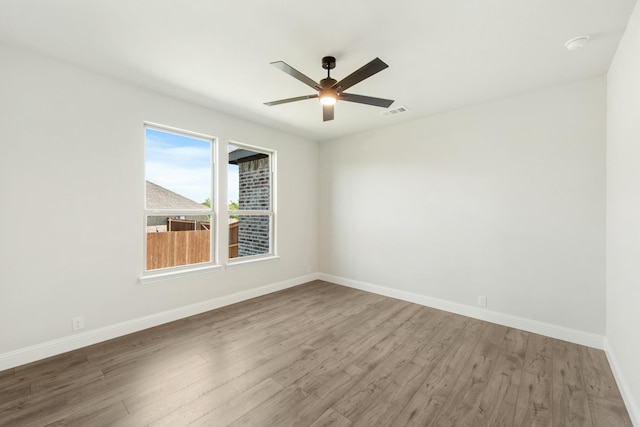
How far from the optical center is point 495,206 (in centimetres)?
331

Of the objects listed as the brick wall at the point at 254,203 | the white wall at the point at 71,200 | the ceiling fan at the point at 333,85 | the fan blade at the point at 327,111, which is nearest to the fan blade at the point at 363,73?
the ceiling fan at the point at 333,85

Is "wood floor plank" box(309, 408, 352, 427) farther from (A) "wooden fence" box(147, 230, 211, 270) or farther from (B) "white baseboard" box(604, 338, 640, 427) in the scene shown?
(A) "wooden fence" box(147, 230, 211, 270)

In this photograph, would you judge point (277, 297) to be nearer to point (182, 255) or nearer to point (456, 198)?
point (182, 255)

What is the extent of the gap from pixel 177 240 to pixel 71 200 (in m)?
1.15

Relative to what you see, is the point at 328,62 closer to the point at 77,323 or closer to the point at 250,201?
the point at 250,201

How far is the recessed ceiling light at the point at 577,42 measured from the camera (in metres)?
2.11

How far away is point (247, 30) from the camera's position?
6.87 feet

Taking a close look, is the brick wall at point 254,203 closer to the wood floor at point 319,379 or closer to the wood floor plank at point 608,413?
the wood floor at point 319,379

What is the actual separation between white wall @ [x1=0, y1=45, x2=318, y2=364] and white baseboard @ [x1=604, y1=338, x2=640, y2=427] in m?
4.07

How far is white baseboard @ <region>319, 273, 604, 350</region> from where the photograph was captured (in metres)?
2.75

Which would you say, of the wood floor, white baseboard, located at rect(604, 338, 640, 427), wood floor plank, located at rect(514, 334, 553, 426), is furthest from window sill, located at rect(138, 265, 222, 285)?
white baseboard, located at rect(604, 338, 640, 427)

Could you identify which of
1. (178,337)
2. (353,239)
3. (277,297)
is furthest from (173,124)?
(353,239)

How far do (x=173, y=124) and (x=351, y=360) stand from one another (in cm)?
334

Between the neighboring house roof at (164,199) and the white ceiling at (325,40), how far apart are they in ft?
3.87
